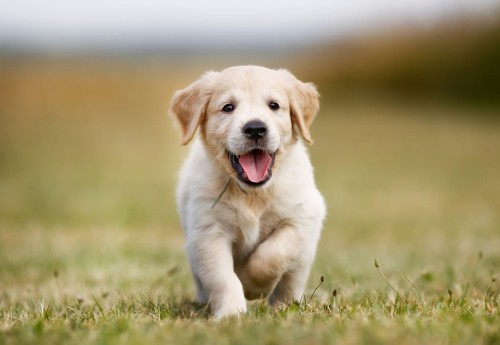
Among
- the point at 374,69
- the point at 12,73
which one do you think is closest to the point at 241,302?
the point at 374,69

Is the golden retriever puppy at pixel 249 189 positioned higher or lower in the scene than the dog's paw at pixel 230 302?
higher

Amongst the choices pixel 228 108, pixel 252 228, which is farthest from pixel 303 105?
pixel 252 228

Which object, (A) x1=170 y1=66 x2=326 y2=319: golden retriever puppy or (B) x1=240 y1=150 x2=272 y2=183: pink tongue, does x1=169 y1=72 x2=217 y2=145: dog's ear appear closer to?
(A) x1=170 y1=66 x2=326 y2=319: golden retriever puppy

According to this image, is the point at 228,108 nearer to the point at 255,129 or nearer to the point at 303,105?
the point at 255,129

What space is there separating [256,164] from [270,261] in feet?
1.59

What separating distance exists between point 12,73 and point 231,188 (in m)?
31.4

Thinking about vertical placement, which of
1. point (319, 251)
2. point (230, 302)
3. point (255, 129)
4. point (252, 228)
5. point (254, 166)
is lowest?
point (319, 251)

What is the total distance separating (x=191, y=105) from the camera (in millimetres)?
4184

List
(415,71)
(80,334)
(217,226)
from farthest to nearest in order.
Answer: (415,71), (217,226), (80,334)

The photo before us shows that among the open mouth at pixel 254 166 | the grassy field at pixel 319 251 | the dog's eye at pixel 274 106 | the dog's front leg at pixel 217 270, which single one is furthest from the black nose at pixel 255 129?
the grassy field at pixel 319 251

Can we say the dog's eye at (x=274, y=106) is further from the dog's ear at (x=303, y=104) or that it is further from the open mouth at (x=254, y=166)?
the open mouth at (x=254, y=166)

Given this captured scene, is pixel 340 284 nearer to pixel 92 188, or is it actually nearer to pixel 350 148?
pixel 92 188

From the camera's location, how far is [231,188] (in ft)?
12.8

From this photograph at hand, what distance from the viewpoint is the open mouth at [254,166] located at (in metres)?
3.79
